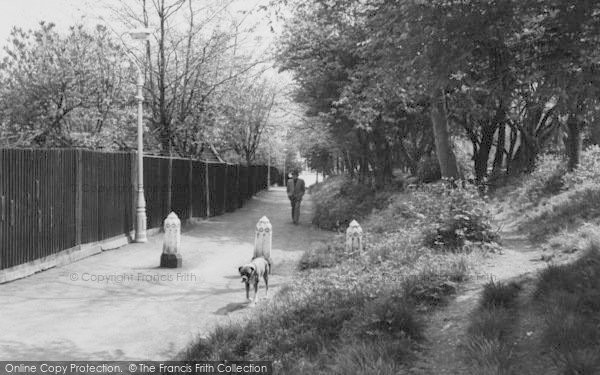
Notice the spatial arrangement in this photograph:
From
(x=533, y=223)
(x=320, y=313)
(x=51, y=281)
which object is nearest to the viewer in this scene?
(x=320, y=313)

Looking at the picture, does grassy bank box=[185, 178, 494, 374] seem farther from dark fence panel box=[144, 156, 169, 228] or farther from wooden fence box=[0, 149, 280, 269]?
dark fence panel box=[144, 156, 169, 228]

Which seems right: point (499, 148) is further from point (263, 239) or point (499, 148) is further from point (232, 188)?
point (263, 239)

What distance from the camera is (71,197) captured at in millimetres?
12312

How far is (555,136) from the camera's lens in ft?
87.9

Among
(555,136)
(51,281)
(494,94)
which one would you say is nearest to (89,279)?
(51,281)

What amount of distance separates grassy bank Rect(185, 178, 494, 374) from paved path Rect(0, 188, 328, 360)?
0.83m

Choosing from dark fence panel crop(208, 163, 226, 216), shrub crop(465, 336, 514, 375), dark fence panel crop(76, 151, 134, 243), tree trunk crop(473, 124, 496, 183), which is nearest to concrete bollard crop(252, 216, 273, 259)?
dark fence panel crop(76, 151, 134, 243)

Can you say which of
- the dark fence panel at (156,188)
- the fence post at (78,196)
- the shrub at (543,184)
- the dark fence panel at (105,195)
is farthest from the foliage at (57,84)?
the shrub at (543,184)

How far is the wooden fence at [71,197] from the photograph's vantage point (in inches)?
397

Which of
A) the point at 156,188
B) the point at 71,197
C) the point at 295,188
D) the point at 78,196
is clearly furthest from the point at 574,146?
the point at 71,197

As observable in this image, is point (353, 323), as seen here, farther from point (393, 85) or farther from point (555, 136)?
point (555, 136)

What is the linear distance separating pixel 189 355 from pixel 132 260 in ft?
22.1

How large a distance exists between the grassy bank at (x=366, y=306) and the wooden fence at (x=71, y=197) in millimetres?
4920

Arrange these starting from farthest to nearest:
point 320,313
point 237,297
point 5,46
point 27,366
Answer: point 5,46 < point 237,297 < point 320,313 < point 27,366
